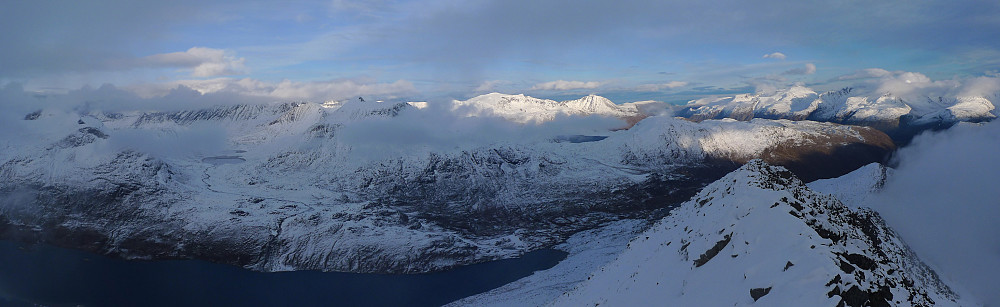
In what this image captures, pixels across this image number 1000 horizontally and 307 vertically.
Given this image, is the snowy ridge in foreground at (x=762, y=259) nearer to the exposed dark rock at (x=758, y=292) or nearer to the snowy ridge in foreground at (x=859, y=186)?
the exposed dark rock at (x=758, y=292)

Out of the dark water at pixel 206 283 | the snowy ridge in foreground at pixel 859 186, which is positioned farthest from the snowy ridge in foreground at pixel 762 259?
the dark water at pixel 206 283

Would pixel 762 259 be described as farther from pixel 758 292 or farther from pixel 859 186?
pixel 859 186

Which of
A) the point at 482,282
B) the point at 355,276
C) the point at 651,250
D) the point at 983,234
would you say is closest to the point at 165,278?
the point at 355,276

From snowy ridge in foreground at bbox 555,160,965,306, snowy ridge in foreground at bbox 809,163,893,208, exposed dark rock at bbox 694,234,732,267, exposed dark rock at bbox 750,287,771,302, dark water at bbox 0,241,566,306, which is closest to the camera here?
snowy ridge in foreground at bbox 555,160,965,306

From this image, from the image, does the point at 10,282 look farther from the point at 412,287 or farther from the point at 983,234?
the point at 983,234

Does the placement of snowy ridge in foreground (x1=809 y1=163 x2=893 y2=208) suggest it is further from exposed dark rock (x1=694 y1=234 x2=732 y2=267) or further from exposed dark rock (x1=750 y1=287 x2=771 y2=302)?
exposed dark rock (x1=750 y1=287 x2=771 y2=302)

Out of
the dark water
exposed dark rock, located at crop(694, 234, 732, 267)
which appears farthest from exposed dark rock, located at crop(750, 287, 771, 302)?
the dark water
